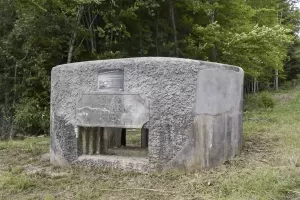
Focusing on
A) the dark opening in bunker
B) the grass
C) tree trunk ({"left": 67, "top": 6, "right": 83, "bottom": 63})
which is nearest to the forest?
tree trunk ({"left": 67, "top": 6, "right": 83, "bottom": 63})

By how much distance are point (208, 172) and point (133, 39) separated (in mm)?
8377

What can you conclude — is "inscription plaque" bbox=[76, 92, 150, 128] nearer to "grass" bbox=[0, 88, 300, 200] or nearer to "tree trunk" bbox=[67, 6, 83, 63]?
"grass" bbox=[0, 88, 300, 200]

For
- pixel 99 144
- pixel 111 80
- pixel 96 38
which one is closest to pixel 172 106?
pixel 111 80

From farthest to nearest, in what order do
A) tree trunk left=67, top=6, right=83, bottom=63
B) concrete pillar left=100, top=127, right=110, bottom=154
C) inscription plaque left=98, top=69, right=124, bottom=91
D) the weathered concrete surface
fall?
tree trunk left=67, top=6, right=83, bottom=63 < concrete pillar left=100, top=127, right=110, bottom=154 < inscription plaque left=98, top=69, right=124, bottom=91 < the weathered concrete surface

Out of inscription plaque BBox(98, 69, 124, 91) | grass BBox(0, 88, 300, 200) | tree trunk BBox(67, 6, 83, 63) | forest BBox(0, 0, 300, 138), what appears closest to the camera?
grass BBox(0, 88, 300, 200)

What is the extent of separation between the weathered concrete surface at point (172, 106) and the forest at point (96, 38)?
526cm

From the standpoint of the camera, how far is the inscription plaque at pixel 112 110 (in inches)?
170

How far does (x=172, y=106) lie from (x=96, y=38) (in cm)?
826

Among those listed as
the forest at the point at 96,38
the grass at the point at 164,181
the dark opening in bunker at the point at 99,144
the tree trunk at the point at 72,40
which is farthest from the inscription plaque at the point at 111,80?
the tree trunk at the point at 72,40

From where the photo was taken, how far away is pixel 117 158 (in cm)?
460

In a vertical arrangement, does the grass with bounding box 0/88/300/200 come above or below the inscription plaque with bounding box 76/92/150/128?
below

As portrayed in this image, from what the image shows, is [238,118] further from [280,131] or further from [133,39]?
[133,39]

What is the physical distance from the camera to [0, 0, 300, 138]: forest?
10.2 metres

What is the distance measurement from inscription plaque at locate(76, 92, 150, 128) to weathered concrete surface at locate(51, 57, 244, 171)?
79mm
